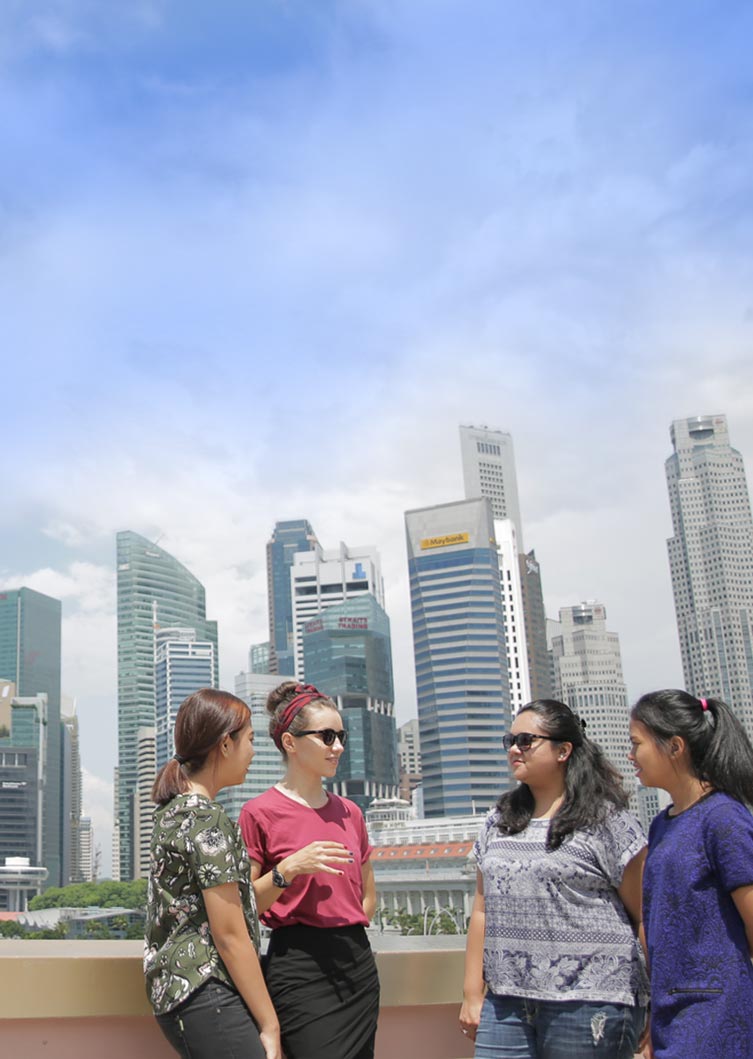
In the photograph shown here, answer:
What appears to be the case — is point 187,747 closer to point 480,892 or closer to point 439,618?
point 480,892

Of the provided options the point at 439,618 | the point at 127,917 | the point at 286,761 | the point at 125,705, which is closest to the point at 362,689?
the point at 439,618

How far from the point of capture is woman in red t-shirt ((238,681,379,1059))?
2514 mm

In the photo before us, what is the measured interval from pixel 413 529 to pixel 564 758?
343ft

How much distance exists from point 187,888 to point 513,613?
112 meters

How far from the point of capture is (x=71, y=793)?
13900cm

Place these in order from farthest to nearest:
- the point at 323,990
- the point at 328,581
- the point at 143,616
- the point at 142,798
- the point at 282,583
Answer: the point at 282,583 → the point at 143,616 → the point at 328,581 → the point at 142,798 → the point at 323,990

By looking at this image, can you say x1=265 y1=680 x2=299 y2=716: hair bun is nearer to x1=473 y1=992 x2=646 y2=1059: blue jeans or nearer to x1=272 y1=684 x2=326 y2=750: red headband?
x1=272 y1=684 x2=326 y2=750: red headband

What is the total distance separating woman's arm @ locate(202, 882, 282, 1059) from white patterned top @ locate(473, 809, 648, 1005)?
0.60 metres

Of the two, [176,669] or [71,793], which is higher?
[176,669]

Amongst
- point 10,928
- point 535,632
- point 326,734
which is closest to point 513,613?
point 535,632

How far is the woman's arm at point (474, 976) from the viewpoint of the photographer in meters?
2.66

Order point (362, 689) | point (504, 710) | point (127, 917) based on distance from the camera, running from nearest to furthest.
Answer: point (127, 917) → point (504, 710) → point (362, 689)

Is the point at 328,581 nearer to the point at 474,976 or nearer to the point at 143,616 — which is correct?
the point at 143,616

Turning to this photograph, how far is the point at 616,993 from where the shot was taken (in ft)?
8.09
